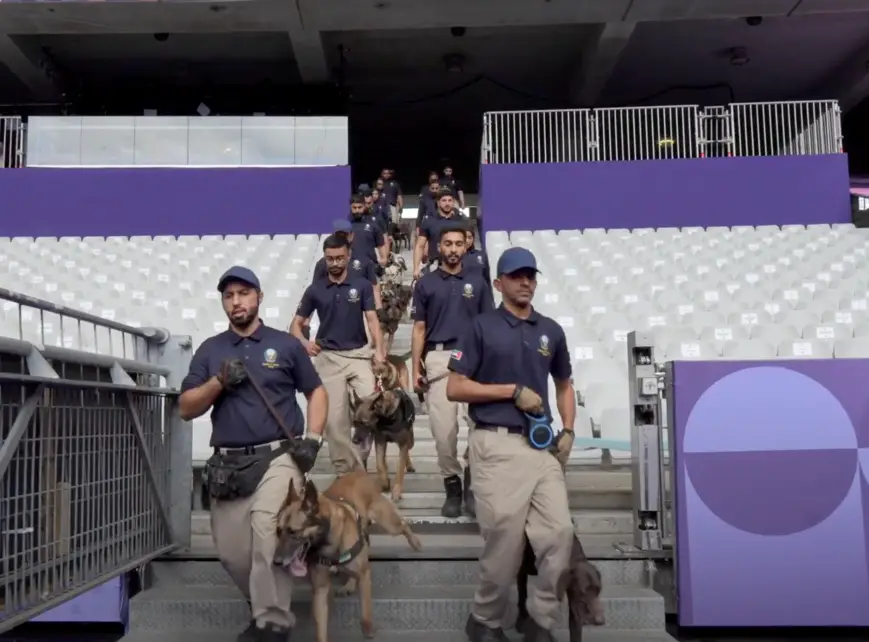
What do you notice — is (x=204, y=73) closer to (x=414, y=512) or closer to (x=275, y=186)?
(x=275, y=186)

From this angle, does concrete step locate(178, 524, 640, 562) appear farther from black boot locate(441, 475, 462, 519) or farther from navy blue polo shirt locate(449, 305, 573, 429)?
navy blue polo shirt locate(449, 305, 573, 429)

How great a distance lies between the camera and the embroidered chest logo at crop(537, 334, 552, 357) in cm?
389

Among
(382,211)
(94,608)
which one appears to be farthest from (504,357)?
(382,211)

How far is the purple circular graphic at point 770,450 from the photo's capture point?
448 centimetres

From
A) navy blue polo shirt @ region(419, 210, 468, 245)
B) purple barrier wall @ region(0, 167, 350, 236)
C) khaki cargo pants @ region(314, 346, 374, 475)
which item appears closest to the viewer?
khaki cargo pants @ region(314, 346, 374, 475)

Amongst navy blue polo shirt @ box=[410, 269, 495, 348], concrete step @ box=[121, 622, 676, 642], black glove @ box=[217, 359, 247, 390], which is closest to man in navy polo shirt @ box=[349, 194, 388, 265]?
navy blue polo shirt @ box=[410, 269, 495, 348]

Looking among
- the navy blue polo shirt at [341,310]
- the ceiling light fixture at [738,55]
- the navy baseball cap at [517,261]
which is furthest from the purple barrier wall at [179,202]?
the navy baseball cap at [517,261]

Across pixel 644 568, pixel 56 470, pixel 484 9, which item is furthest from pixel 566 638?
pixel 484 9

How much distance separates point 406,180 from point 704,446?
21.6m

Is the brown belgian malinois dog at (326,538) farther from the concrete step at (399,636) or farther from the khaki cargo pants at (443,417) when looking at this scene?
the khaki cargo pants at (443,417)

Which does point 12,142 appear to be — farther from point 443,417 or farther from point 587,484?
point 587,484

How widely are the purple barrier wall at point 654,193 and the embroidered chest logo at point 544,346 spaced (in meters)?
11.0

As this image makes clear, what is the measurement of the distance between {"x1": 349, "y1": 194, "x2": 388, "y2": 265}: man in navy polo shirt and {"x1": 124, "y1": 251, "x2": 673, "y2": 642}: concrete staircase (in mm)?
5045

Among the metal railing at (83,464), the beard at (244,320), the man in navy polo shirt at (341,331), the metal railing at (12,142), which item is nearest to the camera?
the metal railing at (83,464)
